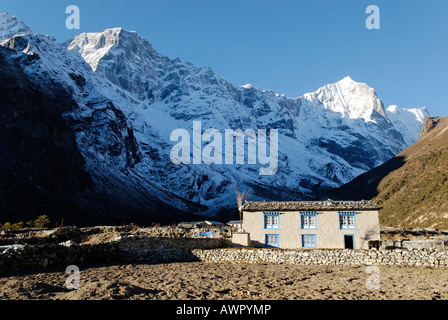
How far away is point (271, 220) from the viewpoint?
3594 cm

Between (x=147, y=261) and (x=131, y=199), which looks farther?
(x=131, y=199)

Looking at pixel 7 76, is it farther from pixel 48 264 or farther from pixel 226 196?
pixel 48 264

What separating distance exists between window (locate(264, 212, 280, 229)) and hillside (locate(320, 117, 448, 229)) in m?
34.9

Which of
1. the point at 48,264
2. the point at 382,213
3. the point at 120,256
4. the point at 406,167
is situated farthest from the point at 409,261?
the point at 406,167

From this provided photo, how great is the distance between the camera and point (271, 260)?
76.9ft

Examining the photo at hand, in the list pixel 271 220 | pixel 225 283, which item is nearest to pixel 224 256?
pixel 225 283

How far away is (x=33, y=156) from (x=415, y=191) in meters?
105

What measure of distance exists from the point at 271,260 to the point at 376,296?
10154 millimetres

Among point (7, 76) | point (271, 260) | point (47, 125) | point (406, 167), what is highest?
point (7, 76)

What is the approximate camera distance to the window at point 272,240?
3525cm

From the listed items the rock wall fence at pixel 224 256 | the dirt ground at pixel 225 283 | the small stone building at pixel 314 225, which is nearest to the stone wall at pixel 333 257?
the rock wall fence at pixel 224 256

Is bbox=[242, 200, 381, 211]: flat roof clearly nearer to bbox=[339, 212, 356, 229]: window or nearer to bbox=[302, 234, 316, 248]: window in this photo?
bbox=[339, 212, 356, 229]: window

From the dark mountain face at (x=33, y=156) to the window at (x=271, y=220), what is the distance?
67.7 meters

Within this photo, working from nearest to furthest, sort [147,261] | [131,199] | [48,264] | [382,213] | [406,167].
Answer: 1. [48,264]
2. [147,261]
3. [382,213]
4. [406,167]
5. [131,199]
